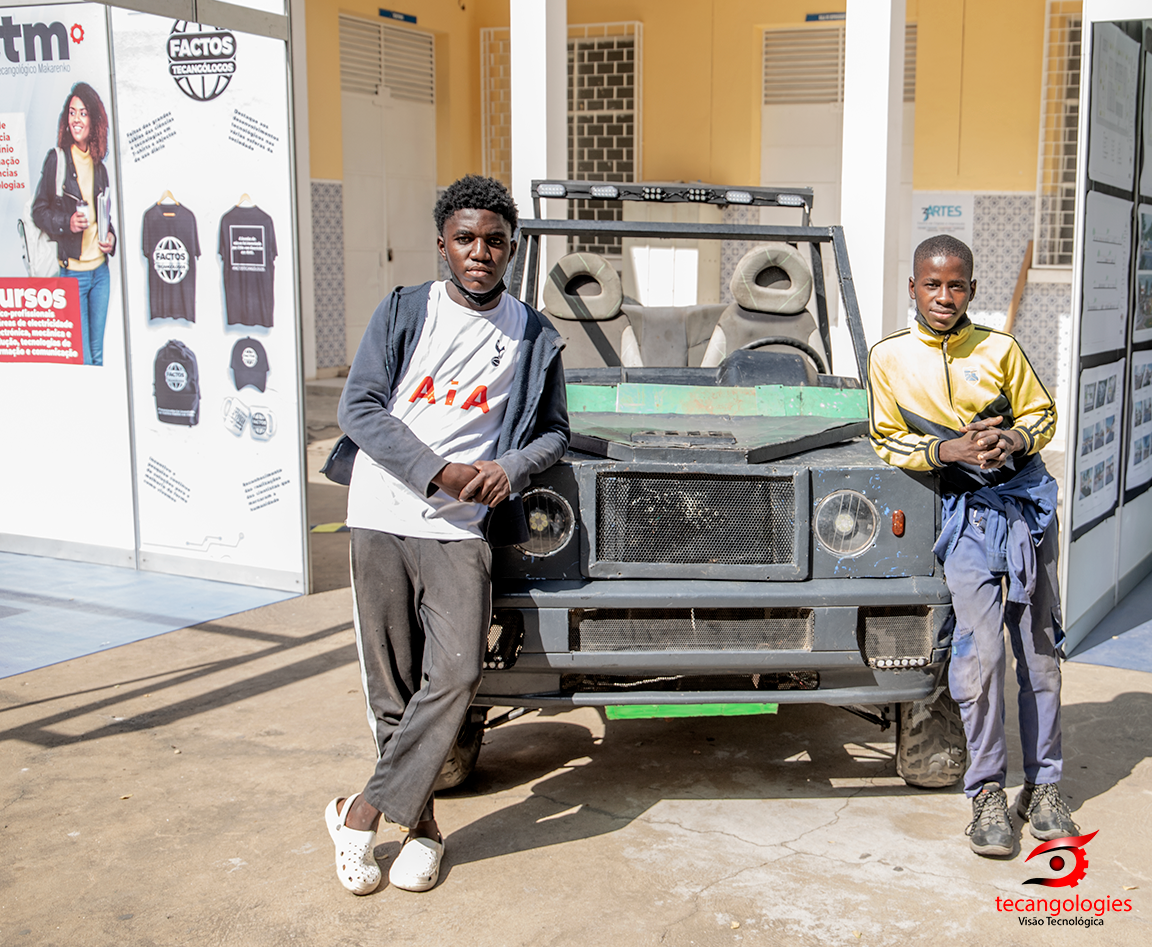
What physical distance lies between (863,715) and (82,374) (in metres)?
5.14

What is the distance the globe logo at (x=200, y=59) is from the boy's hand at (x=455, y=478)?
13.0ft

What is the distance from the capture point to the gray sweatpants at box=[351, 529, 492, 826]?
3320 mm

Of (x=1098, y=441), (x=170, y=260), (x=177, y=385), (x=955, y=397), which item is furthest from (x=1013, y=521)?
(x=170, y=260)

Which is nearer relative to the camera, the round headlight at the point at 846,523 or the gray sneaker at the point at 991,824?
the gray sneaker at the point at 991,824

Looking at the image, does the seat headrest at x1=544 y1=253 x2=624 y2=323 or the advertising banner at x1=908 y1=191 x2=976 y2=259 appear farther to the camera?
the advertising banner at x1=908 y1=191 x2=976 y2=259

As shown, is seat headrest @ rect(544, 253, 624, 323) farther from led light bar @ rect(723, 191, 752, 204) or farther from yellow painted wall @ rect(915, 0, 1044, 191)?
yellow painted wall @ rect(915, 0, 1044, 191)

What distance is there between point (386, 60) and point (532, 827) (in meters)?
13.5

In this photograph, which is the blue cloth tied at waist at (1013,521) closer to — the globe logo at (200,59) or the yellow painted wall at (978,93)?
the globe logo at (200,59)

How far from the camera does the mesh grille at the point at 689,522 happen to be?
12.1 ft

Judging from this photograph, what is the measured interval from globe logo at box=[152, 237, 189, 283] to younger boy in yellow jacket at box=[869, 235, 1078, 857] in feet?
14.3

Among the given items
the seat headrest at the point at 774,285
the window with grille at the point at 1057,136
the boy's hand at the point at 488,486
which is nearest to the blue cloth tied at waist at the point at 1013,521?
the boy's hand at the point at 488,486

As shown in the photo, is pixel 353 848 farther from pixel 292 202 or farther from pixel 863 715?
pixel 292 202

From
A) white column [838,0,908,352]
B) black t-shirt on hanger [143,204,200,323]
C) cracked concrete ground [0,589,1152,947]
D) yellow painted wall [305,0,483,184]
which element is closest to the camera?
cracked concrete ground [0,589,1152,947]

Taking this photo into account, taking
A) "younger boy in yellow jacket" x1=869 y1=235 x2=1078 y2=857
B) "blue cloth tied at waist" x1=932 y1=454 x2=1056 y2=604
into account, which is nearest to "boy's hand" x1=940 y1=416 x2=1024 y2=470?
"younger boy in yellow jacket" x1=869 y1=235 x2=1078 y2=857
